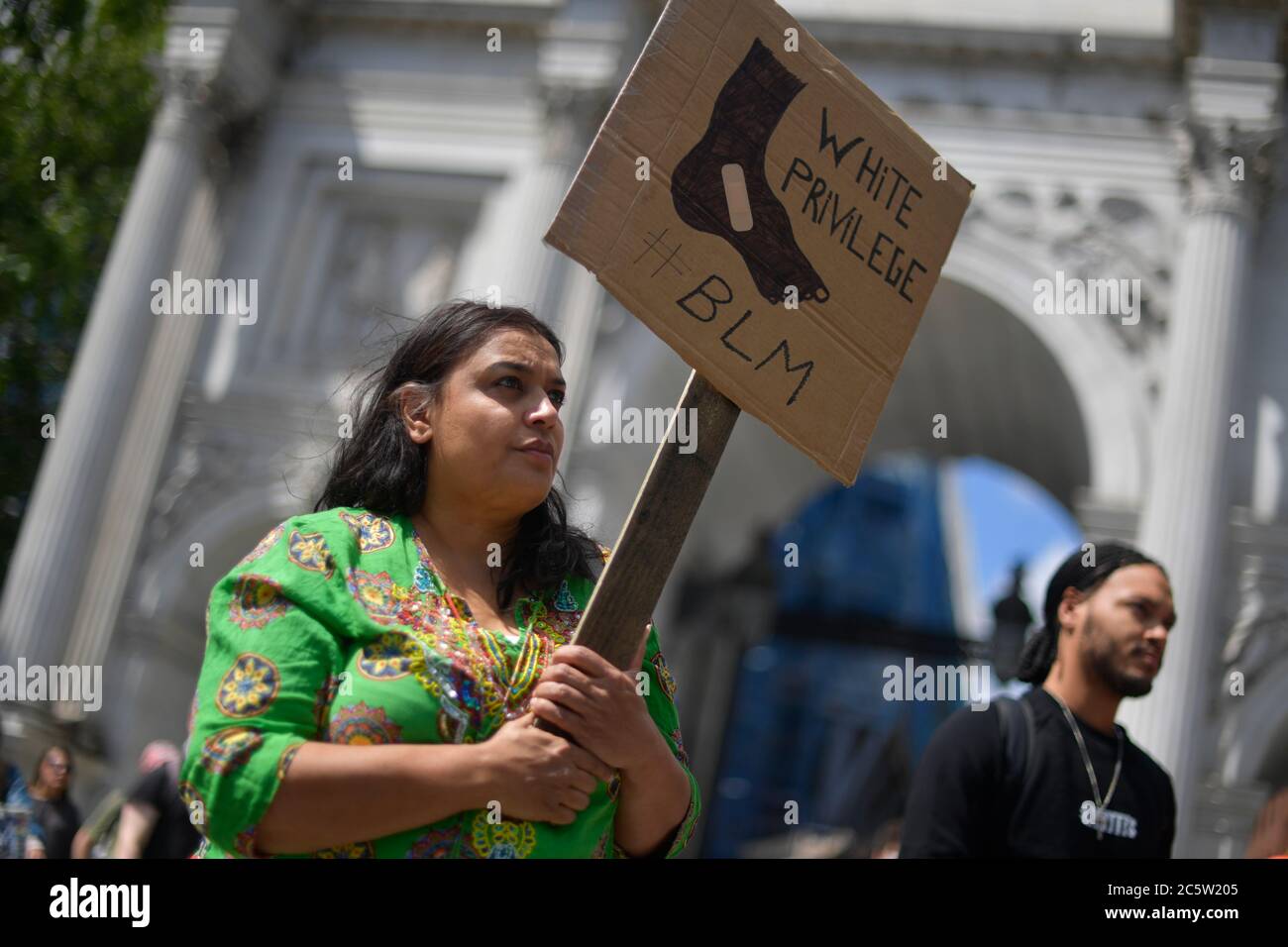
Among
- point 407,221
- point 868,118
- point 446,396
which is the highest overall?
point 407,221

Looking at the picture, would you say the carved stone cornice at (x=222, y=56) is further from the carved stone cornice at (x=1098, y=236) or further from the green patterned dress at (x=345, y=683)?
the green patterned dress at (x=345, y=683)

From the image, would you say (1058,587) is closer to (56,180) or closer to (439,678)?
(439,678)

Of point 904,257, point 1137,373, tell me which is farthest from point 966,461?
point 904,257

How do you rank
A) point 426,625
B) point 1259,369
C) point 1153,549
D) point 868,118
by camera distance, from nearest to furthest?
point 426,625 < point 868,118 < point 1153,549 < point 1259,369

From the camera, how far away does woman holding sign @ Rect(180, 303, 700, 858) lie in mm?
2193

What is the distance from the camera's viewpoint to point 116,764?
13461 millimetres

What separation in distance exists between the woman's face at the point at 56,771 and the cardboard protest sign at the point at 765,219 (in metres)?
6.42

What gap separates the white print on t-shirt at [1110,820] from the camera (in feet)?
11.9

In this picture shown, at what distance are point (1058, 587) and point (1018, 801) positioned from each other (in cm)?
80

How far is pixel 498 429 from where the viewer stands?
8.55 ft

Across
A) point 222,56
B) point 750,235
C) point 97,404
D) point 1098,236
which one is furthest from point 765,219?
point 222,56

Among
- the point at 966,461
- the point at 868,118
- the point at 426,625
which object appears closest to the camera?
the point at 426,625

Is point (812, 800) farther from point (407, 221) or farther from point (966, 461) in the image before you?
point (407, 221)
